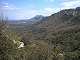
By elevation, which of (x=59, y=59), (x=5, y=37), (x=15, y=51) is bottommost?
(x=59, y=59)

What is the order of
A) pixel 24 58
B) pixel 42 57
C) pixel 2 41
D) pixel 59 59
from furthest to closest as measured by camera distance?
1. pixel 59 59
2. pixel 42 57
3. pixel 24 58
4. pixel 2 41

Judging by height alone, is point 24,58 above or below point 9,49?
below

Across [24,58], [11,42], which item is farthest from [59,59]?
[11,42]

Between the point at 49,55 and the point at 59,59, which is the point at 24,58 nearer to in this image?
the point at 49,55

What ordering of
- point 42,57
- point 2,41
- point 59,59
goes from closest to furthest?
point 2,41 → point 42,57 → point 59,59

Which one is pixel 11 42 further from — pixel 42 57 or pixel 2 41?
pixel 42 57

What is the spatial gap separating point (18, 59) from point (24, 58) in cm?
49

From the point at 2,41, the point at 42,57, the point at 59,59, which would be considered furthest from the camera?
the point at 59,59

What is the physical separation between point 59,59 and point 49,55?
75 cm

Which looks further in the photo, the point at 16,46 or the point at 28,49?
the point at 28,49

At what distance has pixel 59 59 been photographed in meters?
9.18

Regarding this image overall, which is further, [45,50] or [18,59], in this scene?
[45,50]

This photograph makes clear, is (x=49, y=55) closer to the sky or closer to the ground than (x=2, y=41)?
closer to the ground

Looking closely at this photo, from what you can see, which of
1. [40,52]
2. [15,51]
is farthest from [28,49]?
[15,51]
